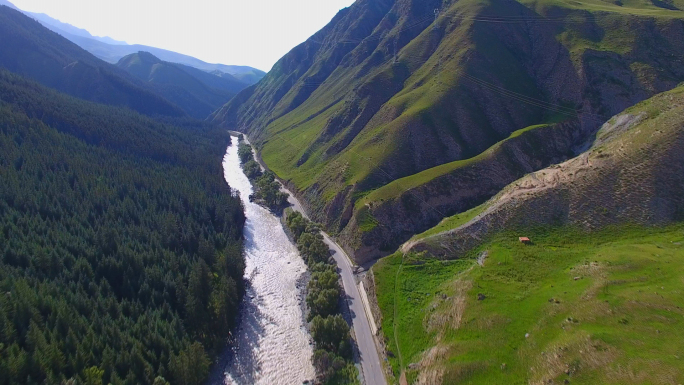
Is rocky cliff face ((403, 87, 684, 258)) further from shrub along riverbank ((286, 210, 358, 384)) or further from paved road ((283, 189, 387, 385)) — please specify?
shrub along riverbank ((286, 210, 358, 384))

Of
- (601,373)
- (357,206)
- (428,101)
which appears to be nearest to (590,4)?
(428,101)

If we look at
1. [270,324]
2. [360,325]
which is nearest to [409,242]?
[360,325]

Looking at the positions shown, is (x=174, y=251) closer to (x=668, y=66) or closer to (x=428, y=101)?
(x=428, y=101)

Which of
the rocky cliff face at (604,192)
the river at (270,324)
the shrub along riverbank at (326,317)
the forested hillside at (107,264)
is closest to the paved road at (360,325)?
the shrub along riverbank at (326,317)

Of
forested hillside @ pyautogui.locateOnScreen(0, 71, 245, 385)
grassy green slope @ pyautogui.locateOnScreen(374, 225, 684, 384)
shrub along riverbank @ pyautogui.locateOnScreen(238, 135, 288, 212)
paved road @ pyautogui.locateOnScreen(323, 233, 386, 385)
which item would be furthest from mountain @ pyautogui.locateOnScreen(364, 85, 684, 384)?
shrub along riverbank @ pyautogui.locateOnScreen(238, 135, 288, 212)

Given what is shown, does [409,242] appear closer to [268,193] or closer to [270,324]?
[270,324]

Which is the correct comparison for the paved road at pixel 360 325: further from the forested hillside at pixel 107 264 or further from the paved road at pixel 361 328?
the forested hillside at pixel 107 264
